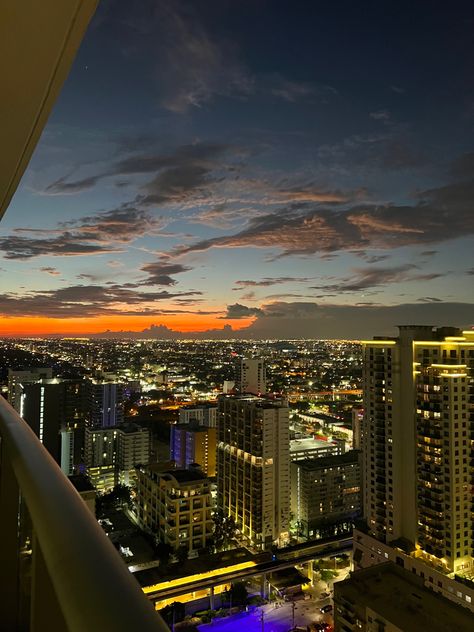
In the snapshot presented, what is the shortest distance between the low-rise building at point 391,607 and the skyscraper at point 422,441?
2028 mm

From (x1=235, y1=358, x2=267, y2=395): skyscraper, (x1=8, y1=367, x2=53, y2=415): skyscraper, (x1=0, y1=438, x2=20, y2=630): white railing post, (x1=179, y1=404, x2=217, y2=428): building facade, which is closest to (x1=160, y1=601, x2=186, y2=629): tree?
(x1=8, y1=367, x2=53, y2=415): skyscraper

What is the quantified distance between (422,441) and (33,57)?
312 inches

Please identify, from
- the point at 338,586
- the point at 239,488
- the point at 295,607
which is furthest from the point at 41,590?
the point at 239,488

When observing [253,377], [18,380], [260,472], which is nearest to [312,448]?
[260,472]

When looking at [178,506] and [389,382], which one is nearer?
[389,382]

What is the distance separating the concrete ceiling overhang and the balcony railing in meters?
0.32

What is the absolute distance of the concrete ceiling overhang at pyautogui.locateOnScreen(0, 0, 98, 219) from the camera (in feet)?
1.06

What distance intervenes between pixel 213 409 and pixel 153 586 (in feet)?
27.1

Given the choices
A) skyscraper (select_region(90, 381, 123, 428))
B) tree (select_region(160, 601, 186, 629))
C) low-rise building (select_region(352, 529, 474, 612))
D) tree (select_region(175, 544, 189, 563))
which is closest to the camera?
low-rise building (select_region(352, 529, 474, 612))

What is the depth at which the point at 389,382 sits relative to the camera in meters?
7.83

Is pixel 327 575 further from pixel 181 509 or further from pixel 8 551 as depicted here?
pixel 8 551

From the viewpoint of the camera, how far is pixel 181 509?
9.16m

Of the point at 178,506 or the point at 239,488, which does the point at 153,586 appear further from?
the point at 239,488

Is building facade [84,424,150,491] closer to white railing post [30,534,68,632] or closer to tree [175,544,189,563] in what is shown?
tree [175,544,189,563]
